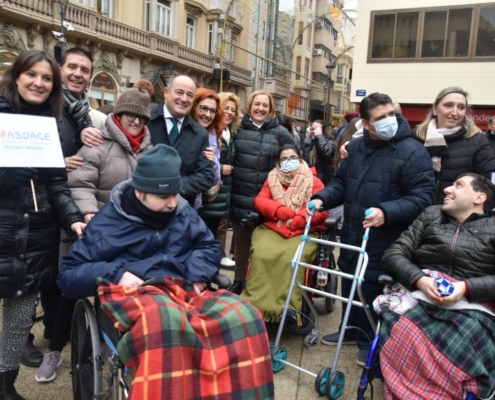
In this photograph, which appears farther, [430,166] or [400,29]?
[400,29]

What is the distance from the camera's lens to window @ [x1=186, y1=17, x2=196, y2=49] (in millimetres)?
21820

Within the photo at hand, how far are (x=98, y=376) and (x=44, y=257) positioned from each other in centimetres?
78

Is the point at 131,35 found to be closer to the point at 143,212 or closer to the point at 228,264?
the point at 228,264

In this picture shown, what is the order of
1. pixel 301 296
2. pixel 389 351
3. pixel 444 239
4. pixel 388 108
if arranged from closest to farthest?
pixel 389 351
pixel 444 239
pixel 388 108
pixel 301 296

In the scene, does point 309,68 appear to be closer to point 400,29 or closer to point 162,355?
point 400,29

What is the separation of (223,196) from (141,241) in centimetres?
200

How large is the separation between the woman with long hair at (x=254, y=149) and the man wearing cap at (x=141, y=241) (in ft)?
5.80

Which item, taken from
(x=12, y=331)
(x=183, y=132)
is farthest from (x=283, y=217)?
(x=12, y=331)

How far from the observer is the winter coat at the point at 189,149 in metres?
3.34

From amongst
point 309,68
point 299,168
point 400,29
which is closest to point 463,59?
point 400,29

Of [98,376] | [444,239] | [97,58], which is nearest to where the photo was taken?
[98,376]

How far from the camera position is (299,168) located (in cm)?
376

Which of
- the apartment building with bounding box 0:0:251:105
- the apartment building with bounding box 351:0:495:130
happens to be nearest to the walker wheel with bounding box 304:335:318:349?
the apartment building with bounding box 351:0:495:130

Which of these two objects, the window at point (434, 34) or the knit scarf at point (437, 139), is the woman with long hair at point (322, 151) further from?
the window at point (434, 34)
